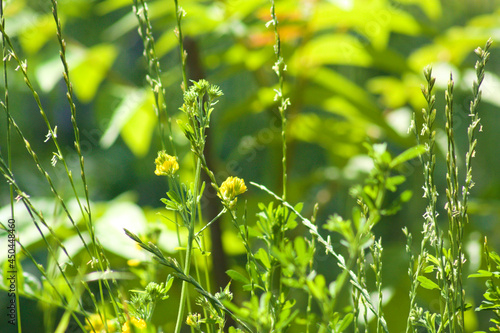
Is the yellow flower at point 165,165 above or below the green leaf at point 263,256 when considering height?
above

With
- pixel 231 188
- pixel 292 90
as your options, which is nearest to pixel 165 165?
pixel 231 188

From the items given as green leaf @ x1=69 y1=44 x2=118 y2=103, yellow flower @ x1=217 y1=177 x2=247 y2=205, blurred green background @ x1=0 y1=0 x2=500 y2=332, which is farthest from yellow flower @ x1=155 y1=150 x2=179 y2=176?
green leaf @ x1=69 y1=44 x2=118 y2=103

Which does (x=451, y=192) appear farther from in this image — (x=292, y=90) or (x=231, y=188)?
(x=292, y=90)

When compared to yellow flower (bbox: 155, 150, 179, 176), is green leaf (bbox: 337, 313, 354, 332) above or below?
below

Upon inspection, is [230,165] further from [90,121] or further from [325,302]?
[90,121]

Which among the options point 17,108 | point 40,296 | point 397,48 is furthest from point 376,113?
point 17,108

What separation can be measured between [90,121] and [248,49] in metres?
1.61

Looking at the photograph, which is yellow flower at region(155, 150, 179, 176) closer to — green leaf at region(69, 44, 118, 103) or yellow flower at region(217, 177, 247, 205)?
yellow flower at region(217, 177, 247, 205)

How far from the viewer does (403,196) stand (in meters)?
0.13

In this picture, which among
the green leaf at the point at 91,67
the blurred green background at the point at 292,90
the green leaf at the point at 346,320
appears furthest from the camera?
the green leaf at the point at 91,67

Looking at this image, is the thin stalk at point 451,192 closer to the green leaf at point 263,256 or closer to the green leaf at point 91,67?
the green leaf at point 263,256

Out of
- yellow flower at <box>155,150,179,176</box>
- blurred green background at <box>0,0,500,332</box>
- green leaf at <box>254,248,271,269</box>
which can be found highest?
blurred green background at <box>0,0,500,332</box>

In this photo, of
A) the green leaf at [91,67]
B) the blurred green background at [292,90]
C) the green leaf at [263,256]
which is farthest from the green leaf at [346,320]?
the green leaf at [91,67]

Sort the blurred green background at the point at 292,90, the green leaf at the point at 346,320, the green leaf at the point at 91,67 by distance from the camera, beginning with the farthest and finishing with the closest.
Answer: the green leaf at the point at 91,67
the blurred green background at the point at 292,90
the green leaf at the point at 346,320
